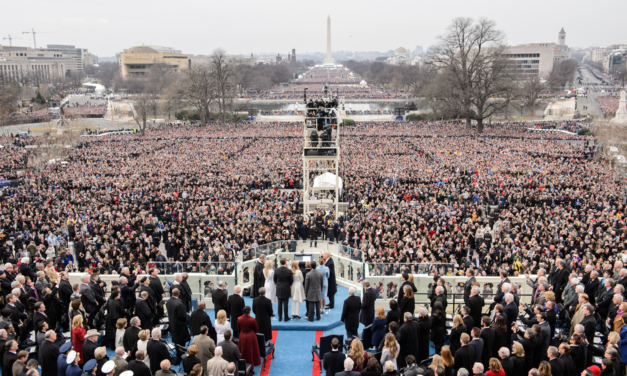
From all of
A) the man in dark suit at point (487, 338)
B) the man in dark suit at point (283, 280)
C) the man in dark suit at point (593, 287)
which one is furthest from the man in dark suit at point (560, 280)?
the man in dark suit at point (283, 280)

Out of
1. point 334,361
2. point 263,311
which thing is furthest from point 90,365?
point 334,361

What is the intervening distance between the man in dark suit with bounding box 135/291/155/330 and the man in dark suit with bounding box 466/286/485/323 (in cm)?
581

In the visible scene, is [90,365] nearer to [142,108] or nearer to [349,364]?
[349,364]

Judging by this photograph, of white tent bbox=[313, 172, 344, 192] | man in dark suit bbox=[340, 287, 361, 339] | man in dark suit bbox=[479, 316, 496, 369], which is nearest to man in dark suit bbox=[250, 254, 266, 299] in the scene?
man in dark suit bbox=[340, 287, 361, 339]

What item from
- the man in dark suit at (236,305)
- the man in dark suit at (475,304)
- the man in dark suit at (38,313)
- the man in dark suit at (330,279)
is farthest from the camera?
the man in dark suit at (330,279)

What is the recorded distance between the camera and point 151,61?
152250mm

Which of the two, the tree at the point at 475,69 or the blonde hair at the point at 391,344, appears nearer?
the blonde hair at the point at 391,344

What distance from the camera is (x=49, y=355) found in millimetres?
7566

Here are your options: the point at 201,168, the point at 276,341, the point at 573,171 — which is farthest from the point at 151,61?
the point at 276,341

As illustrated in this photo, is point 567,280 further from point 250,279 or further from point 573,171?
point 573,171

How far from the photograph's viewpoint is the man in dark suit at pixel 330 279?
1045cm

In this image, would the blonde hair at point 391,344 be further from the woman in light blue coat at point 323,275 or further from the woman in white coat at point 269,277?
the woman in white coat at point 269,277

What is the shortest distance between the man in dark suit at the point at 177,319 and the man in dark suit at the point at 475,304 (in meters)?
5.18

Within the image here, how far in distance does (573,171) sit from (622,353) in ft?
79.0
